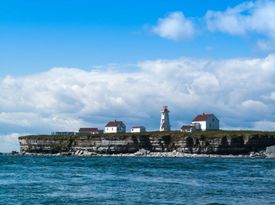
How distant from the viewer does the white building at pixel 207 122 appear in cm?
17700

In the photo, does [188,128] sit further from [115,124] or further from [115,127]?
[115,124]

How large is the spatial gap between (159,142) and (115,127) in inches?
1511

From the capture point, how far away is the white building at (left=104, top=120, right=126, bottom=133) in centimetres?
19188

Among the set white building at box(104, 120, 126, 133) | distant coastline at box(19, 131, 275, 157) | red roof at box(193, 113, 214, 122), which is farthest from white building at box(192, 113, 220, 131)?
white building at box(104, 120, 126, 133)

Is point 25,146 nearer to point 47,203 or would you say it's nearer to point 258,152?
point 258,152

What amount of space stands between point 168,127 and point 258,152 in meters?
47.6

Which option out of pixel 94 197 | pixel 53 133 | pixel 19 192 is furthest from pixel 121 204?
pixel 53 133

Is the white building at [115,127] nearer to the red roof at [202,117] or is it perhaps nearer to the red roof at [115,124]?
the red roof at [115,124]

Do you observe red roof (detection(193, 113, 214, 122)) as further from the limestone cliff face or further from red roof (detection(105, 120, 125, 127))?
red roof (detection(105, 120, 125, 127))

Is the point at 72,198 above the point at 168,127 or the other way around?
the other way around

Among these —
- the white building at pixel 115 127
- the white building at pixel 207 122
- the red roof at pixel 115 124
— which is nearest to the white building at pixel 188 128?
the white building at pixel 207 122

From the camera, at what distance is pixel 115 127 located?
19200 centimetres

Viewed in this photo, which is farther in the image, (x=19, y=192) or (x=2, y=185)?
(x=2, y=185)

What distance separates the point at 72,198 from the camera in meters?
35.0
